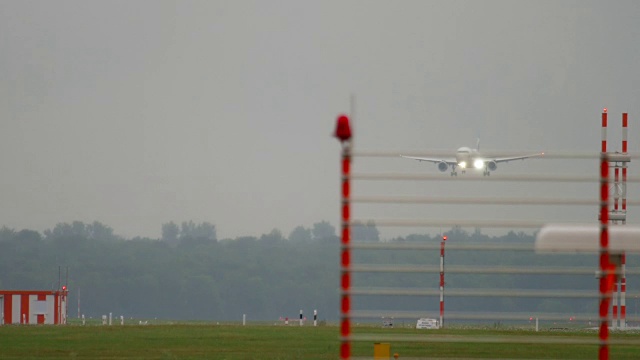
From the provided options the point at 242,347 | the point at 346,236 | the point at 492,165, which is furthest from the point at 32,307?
the point at 346,236

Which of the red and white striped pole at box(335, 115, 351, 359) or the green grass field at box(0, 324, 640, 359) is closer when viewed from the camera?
the red and white striped pole at box(335, 115, 351, 359)

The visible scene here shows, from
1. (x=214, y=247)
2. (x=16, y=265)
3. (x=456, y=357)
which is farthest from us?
(x=214, y=247)

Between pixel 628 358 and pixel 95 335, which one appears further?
pixel 95 335

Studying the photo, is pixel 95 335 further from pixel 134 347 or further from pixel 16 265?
pixel 16 265

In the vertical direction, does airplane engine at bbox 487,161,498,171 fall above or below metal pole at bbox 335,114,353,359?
above

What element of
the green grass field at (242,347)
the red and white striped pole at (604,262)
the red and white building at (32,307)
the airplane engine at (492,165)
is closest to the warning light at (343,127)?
the red and white striped pole at (604,262)

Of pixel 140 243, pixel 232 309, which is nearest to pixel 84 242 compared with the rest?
pixel 140 243

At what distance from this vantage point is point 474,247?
25.7 feet

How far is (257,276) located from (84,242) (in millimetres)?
16781

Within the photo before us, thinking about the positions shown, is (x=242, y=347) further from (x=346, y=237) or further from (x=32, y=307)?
(x=32, y=307)

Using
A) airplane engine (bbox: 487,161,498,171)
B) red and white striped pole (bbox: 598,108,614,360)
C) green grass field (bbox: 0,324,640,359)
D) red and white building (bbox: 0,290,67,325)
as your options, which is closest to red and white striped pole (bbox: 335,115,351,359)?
red and white striped pole (bbox: 598,108,614,360)

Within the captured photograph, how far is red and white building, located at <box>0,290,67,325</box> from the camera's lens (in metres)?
58.3

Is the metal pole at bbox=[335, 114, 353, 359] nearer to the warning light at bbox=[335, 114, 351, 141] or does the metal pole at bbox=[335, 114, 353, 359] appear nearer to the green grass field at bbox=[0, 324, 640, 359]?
the warning light at bbox=[335, 114, 351, 141]

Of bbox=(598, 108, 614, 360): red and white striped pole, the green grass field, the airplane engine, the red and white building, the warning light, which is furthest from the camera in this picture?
the airplane engine
